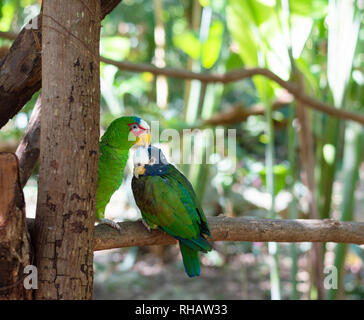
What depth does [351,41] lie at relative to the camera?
6.51 feet

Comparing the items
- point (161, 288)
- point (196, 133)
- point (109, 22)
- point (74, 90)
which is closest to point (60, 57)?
point (74, 90)

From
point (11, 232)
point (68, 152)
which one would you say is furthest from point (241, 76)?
point (11, 232)

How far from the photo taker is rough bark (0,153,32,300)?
2.44 ft

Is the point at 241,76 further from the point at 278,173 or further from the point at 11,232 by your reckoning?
the point at 11,232

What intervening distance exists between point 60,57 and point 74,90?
0.24ft

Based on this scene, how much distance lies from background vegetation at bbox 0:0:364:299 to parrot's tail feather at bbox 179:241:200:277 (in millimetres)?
868

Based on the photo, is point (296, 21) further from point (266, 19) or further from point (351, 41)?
point (351, 41)

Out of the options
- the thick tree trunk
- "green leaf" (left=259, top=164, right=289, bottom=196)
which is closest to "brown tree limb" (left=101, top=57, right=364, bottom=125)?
"green leaf" (left=259, top=164, right=289, bottom=196)

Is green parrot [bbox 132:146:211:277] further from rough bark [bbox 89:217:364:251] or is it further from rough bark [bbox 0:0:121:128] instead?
rough bark [bbox 0:0:121:128]

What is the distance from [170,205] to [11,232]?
0.44 metres

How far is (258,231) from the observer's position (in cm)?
113

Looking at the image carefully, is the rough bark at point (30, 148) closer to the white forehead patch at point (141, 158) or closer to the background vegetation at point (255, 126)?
the white forehead patch at point (141, 158)

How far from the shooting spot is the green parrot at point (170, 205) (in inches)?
42.7

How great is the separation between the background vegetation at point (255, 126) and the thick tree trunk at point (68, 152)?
3.13ft
